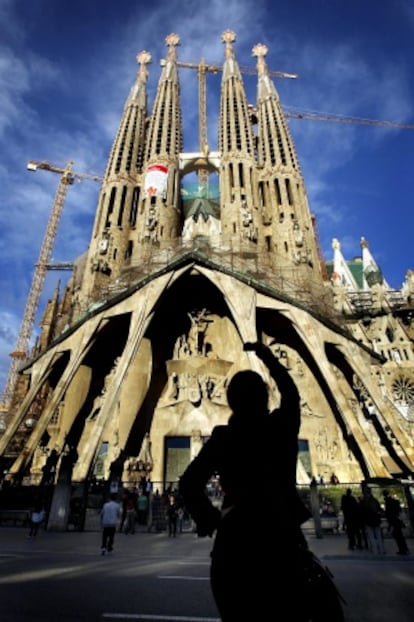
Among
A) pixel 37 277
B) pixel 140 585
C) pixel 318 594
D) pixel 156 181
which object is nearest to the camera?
pixel 318 594

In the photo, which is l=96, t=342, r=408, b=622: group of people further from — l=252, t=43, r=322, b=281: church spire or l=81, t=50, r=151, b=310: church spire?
l=81, t=50, r=151, b=310: church spire

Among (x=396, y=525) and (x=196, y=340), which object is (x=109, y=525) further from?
(x=196, y=340)

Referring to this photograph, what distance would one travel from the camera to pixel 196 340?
23.9 metres

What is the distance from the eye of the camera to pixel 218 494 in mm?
14547

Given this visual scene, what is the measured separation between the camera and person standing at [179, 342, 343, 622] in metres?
1.39

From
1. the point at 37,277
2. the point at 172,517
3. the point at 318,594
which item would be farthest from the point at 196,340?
the point at 37,277

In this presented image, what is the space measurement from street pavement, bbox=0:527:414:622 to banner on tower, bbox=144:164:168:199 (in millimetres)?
27044

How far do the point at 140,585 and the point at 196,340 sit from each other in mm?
19395

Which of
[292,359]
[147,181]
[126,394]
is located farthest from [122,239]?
[292,359]

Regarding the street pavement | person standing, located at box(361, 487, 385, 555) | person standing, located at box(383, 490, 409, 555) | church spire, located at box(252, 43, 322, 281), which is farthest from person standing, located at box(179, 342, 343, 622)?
church spire, located at box(252, 43, 322, 281)

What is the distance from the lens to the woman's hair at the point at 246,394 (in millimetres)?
1828

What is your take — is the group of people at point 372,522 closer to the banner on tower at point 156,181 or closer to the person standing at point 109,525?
the person standing at point 109,525

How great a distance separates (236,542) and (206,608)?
9.69 feet

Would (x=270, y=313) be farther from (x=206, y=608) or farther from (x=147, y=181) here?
(x=206, y=608)
